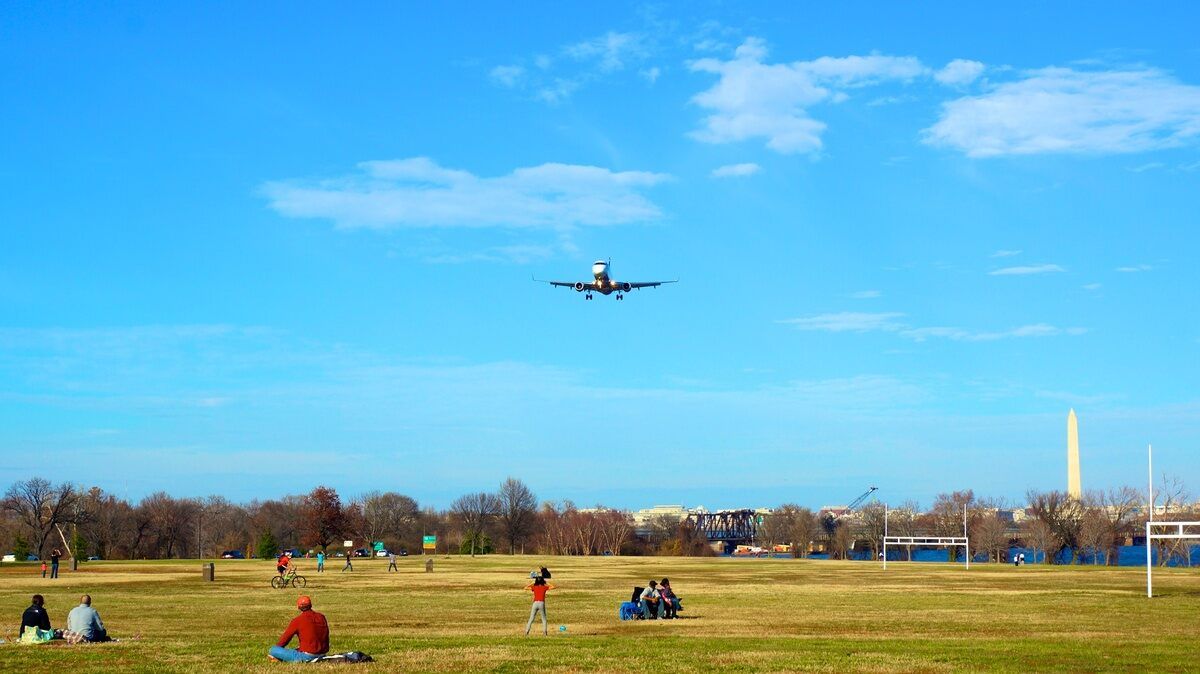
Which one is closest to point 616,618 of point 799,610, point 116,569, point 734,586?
point 799,610

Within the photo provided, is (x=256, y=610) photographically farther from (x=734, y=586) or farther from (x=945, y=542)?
(x=945, y=542)

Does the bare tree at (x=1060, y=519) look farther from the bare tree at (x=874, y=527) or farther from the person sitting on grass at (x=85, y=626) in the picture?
the person sitting on grass at (x=85, y=626)

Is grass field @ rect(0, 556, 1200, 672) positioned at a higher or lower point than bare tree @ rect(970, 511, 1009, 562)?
higher

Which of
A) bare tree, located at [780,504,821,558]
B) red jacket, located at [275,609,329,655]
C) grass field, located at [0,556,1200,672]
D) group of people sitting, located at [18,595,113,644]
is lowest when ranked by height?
bare tree, located at [780,504,821,558]

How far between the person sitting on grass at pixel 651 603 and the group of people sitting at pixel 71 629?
16.5 metres

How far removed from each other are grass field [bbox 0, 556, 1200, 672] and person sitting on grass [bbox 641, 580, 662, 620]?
45.0 inches

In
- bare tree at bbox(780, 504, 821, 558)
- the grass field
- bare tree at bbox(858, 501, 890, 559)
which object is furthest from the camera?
bare tree at bbox(780, 504, 821, 558)

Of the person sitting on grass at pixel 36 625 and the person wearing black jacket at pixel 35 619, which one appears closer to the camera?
the person sitting on grass at pixel 36 625

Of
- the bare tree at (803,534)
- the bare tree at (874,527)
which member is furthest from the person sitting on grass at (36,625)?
the bare tree at (803,534)

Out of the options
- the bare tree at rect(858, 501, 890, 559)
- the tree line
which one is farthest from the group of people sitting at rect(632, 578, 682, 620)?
the bare tree at rect(858, 501, 890, 559)

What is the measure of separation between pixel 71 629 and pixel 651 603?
17506 millimetres

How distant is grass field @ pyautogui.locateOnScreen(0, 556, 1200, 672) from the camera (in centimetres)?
2602

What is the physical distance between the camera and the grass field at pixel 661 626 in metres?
26.0

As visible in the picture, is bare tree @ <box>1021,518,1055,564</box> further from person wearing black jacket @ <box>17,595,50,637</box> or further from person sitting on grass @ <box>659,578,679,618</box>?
person wearing black jacket @ <box>17,595,50,637</box>
